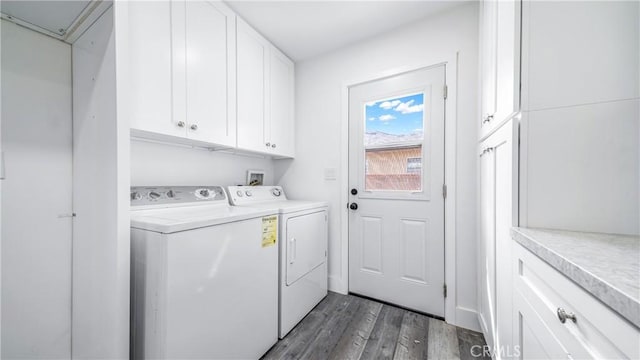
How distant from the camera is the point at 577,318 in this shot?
1.65 feet

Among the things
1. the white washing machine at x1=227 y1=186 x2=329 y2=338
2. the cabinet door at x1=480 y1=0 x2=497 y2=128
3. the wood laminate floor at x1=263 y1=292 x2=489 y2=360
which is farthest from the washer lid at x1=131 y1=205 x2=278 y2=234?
the cabinet door at x1=480 y1=0 x2=497 y2=128

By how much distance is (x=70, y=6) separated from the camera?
3.23 feet

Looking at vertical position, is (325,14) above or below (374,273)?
above

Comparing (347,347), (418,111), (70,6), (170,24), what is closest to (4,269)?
(70,6)

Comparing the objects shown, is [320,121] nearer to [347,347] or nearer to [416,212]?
[416,212]

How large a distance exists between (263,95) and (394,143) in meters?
1.26

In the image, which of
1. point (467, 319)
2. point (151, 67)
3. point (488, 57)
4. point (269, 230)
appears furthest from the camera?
point (467, 319)

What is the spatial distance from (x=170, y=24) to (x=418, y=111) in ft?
6.05

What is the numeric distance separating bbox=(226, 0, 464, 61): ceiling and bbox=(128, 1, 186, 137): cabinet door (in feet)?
2.06

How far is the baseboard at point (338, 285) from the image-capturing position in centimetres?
216

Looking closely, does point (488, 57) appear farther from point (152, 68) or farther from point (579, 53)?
point (152, 68)

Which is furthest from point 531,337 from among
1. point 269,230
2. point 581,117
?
point 269,230

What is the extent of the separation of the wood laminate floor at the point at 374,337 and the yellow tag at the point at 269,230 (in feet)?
2.31

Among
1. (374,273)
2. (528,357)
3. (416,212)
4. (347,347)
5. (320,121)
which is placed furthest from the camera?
(320,121)
